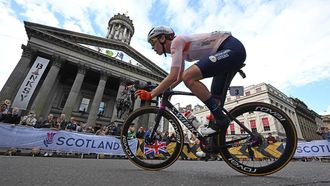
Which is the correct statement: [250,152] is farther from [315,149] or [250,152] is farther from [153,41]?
[315,149]

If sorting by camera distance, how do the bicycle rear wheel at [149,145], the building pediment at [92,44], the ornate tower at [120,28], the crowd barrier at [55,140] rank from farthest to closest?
the ornate tower at [120,28] < the building pediment at [92,44] < the crowd barrier at [55,140] < the bicycle rear wheel at [149,145]

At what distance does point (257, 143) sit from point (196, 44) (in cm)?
146

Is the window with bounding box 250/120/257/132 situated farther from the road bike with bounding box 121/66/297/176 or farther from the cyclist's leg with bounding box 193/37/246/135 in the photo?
the cyclist's leg with bounding box 193/37/246/135

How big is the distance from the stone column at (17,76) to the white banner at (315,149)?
22.9m

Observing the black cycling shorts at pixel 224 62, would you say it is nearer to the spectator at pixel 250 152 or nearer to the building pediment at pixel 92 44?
the spectator at pixel 250 152

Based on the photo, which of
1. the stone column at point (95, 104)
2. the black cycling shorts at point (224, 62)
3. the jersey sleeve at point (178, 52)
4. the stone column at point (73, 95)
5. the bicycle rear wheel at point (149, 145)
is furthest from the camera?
the stone column at point (95, 104)

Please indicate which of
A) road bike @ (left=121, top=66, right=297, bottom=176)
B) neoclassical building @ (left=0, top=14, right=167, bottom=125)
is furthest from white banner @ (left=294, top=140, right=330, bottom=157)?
neoclassical building @ (left=0, top=14, right=167, bottom=125)

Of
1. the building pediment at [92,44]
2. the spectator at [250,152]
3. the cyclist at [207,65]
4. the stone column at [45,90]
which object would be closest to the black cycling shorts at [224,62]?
the cyclist at [207,65]

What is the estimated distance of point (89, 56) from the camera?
21125 millimetres

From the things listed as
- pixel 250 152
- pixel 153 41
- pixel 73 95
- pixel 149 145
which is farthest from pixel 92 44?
pixel 250 152

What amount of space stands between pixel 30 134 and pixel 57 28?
17622mm

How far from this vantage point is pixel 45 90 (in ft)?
55.0

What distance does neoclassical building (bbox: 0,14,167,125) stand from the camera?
1575 centimetres

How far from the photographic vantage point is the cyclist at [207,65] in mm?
1903
